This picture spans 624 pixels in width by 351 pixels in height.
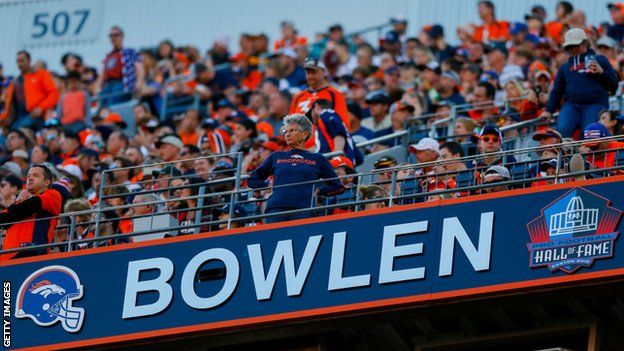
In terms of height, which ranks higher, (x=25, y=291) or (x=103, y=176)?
(x=103, y=176)

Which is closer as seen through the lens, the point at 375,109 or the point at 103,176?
the point at 103,176

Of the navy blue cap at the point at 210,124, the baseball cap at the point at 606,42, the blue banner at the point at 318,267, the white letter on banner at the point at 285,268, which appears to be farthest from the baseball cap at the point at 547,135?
the navy blue cap at the point at 210,124

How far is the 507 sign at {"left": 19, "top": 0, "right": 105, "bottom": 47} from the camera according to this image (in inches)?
1326

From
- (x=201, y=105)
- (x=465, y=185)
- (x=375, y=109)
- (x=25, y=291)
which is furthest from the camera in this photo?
(x=201, y=105)

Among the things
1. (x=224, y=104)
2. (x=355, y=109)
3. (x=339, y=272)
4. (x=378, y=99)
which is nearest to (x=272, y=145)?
(x=355, y=109)

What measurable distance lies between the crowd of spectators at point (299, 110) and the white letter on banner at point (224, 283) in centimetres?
49

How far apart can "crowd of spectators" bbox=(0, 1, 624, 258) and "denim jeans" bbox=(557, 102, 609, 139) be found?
1 cm

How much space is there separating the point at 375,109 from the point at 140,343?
589 centimetres

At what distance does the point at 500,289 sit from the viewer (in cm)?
1619

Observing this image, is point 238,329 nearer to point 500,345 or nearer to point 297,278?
point 297,278

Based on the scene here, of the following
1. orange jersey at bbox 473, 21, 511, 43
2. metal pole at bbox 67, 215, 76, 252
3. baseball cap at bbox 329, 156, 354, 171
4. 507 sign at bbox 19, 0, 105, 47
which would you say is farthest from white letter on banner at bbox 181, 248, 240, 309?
507 sign at bbox 19, 0, 105, 47

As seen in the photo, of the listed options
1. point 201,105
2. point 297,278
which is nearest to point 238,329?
point 297,278

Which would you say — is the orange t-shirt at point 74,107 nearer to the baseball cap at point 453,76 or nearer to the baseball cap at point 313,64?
the baseball cap at point 453,76

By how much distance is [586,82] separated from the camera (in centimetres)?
1933
